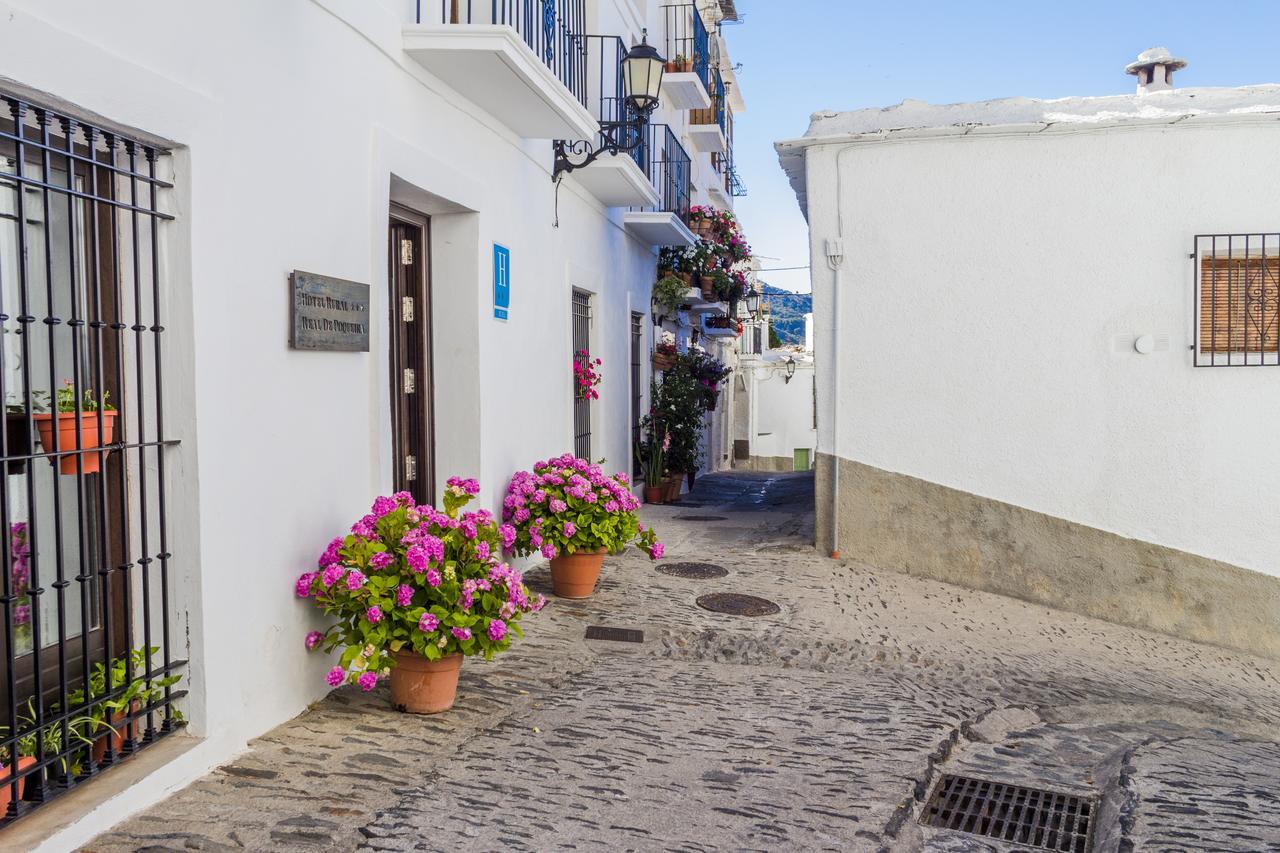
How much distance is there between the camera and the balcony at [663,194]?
36.5ft

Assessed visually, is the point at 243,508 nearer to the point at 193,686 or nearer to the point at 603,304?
the point at 193,686

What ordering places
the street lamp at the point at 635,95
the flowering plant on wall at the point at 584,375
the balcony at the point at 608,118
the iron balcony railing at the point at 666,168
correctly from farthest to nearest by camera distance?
the iron balcony railing at the point at 666,168, the flowering plant on wall at the point at 584,375, the balcony at the point at 608,118, the street lamp at the point at 635,95

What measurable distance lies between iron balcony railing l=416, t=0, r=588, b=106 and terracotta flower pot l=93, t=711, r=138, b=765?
3850mm

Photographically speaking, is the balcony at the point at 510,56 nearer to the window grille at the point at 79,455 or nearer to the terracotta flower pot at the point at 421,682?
the window grille at the point at 79,455

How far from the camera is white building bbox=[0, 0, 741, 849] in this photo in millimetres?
3238

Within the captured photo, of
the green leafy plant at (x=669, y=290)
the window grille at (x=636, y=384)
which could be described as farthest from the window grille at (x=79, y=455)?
the green leafy plant at (x=669, y=290)

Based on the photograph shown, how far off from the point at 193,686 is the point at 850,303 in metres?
5.99

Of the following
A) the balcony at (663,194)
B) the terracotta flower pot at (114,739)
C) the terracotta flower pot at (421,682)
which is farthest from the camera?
the balcony at (663,194)

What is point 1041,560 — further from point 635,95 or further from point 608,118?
point 608,118

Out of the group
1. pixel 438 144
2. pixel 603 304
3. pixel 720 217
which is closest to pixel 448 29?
pixel 438 144

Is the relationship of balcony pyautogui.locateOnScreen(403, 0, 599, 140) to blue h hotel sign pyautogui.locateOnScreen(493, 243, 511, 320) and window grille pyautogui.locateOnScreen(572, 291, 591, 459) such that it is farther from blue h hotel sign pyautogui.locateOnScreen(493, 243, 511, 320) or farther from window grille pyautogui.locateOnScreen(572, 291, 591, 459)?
window grille pyautogui.locateOnScreen(572, 291, 591, 459)

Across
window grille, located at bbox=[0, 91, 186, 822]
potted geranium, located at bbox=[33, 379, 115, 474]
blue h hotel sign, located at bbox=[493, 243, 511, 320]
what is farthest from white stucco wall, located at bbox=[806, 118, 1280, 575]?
potted geranium, located at bbox=[33, 379, 115, 474]

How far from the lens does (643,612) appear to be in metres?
6.74

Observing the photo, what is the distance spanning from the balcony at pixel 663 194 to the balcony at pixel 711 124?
3977mm
